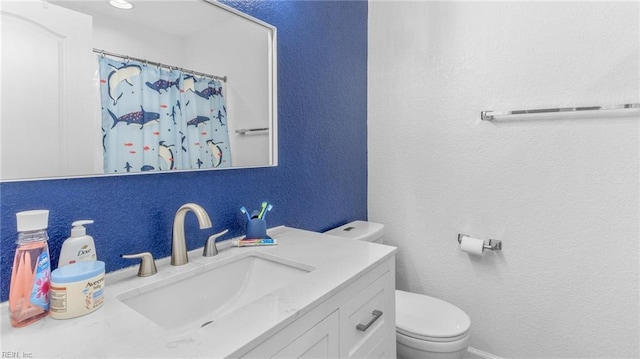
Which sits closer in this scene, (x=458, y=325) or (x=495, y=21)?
(x=458, y=325)

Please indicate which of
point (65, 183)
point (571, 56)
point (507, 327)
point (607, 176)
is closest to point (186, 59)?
point (65, 183)

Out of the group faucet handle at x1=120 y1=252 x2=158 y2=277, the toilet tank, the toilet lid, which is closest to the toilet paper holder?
the toilet lid

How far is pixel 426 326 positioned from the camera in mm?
1399

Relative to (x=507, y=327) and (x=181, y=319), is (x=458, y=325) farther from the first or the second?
(x=181, y=319)

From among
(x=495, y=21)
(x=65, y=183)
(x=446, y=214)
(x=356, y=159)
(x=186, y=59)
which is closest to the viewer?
(x=65, y=183)

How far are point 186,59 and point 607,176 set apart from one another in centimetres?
168

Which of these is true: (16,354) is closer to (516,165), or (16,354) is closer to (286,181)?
(286,181)

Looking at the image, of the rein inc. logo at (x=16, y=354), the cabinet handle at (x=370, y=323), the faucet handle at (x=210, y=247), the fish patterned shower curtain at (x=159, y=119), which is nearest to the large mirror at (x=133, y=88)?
the fish patterned shower curtain at (x=159, y=119)

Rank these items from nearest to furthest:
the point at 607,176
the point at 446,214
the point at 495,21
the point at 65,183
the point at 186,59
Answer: the point at 65,183
the point at 186,59
the point at 607,176
the point at 495,21
the point at 446,214

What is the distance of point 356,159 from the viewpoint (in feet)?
6.19

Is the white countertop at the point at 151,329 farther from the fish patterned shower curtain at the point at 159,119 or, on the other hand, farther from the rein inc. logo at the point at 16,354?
the fish patterned shower curtain at the point at 159,119

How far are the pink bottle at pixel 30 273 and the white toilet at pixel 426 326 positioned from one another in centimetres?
114

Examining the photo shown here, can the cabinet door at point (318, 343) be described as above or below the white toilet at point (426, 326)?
above

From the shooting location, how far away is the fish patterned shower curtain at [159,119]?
85cm
